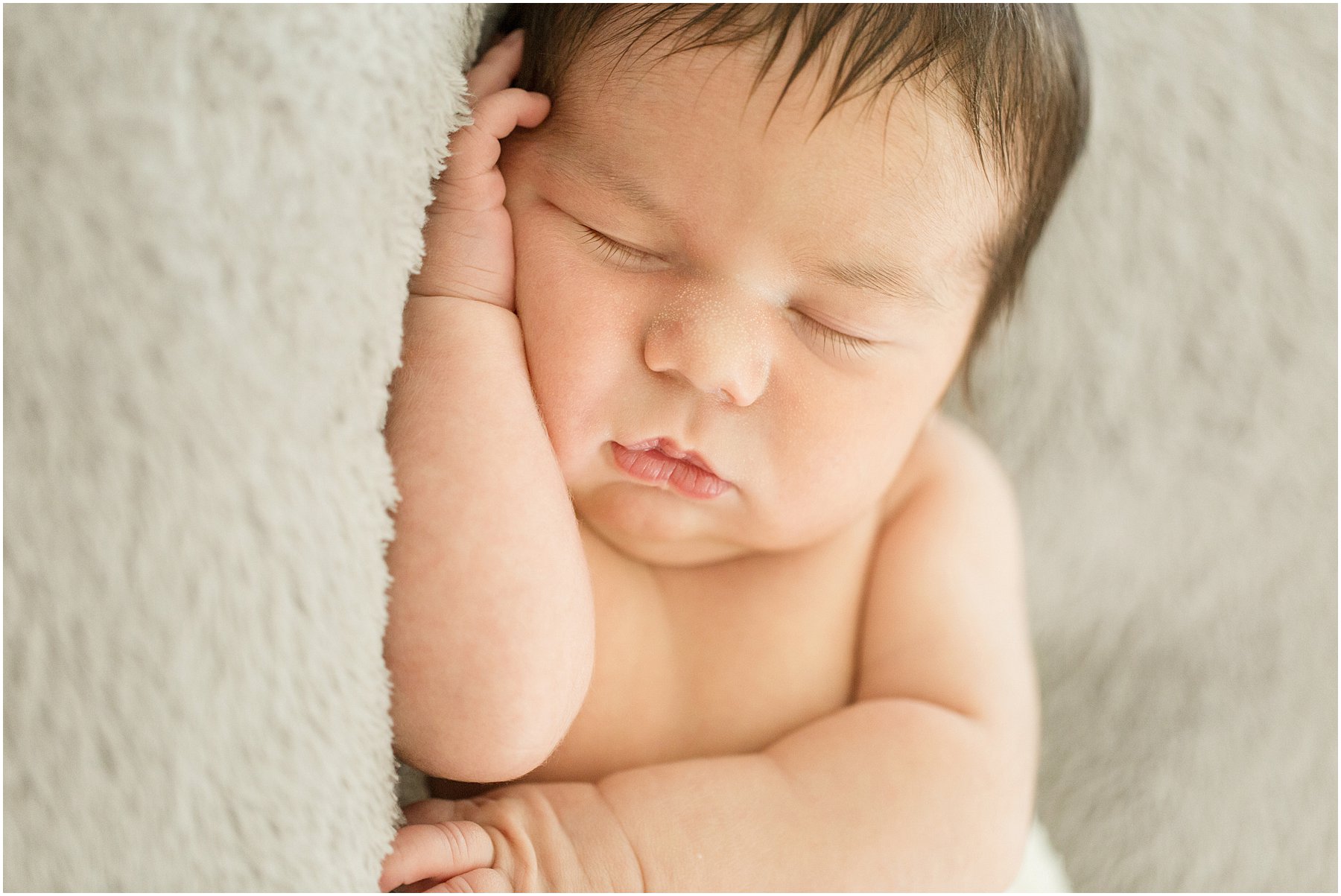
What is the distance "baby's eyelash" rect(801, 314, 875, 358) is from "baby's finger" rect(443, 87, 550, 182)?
0.68 feet

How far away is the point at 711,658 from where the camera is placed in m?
0.79

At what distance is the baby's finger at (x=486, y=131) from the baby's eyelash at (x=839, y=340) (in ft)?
0.68

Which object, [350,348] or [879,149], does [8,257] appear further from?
[879,149]

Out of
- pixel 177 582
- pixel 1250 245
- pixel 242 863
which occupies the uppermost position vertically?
pixel 1250 245

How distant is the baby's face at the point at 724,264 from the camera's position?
626mm

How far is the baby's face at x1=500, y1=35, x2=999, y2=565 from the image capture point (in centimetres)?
63

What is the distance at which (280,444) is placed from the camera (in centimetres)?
49

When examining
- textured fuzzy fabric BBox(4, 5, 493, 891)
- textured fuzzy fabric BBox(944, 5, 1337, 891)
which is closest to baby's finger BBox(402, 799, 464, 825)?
textured fuzzy fabric BBox(4, 5, 493, 891)

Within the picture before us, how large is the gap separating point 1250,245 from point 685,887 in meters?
0.82

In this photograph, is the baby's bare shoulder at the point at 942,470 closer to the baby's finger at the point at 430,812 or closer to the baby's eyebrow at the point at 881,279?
the baby's eyebrow at the point at 881,279

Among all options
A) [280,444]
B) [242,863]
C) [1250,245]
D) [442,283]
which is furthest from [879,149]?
[1250,245]

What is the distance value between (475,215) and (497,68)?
11 cm

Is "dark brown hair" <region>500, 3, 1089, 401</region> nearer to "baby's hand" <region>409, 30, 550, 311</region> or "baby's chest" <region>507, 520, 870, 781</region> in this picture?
"baby's hand" <region>409, 30, 550, 311</region>

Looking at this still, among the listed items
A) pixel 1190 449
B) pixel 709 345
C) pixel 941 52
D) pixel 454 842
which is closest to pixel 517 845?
pixel 454 842
